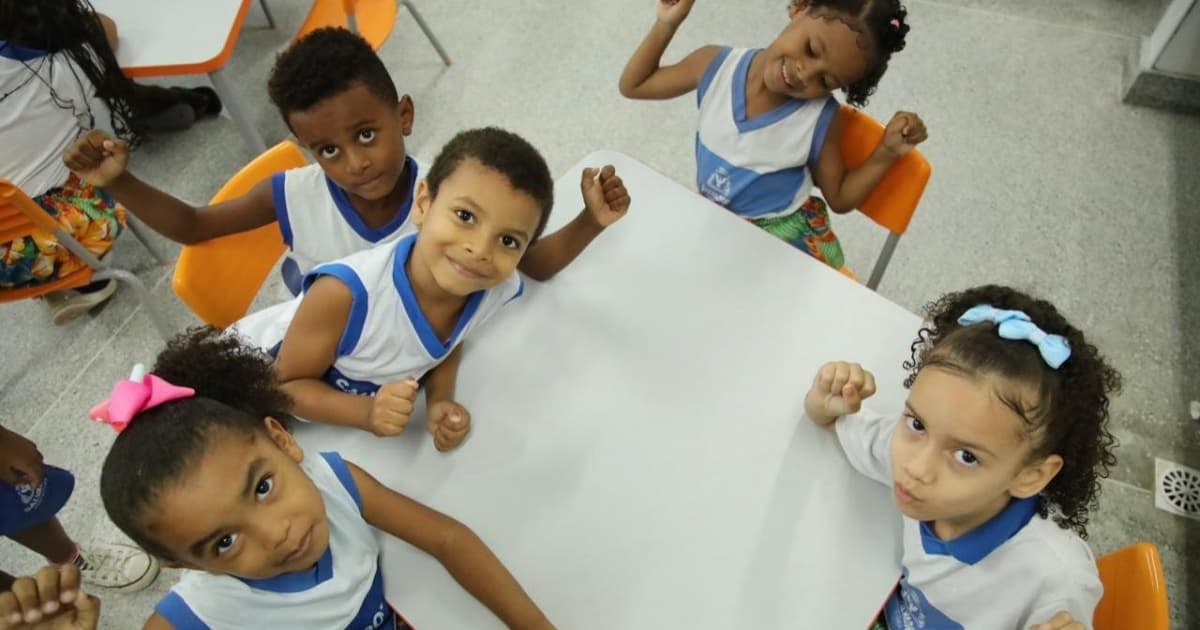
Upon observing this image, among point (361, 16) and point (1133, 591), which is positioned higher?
point (1133, 591)

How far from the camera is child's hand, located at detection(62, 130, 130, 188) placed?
1.26 m

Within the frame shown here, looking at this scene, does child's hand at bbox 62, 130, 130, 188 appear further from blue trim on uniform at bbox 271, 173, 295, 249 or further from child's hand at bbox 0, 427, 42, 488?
child's hand at bbox 0, 427, 42, 488

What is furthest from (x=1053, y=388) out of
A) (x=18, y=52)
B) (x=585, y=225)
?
(x=18, y=52)

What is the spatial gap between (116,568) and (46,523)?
0.65 feet

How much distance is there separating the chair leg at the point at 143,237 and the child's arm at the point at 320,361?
3.64ft

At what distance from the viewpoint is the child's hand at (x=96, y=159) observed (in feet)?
4.14

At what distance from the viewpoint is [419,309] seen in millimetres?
1111

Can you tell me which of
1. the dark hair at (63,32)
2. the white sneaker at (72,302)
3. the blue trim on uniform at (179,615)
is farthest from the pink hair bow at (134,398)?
the white sneaker at (72,302)

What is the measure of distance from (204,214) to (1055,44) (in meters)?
2.93

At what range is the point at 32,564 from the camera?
174 cm

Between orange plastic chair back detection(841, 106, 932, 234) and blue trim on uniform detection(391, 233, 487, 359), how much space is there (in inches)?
30.5

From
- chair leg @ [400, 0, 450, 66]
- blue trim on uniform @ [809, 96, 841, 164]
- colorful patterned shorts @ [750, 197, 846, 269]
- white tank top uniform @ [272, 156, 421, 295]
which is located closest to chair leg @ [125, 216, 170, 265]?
white tank top uniform @ [272, 156, 421, 295]

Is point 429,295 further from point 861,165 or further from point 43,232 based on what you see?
point 43,232

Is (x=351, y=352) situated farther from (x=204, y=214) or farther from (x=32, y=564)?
(x=32, y=564)
